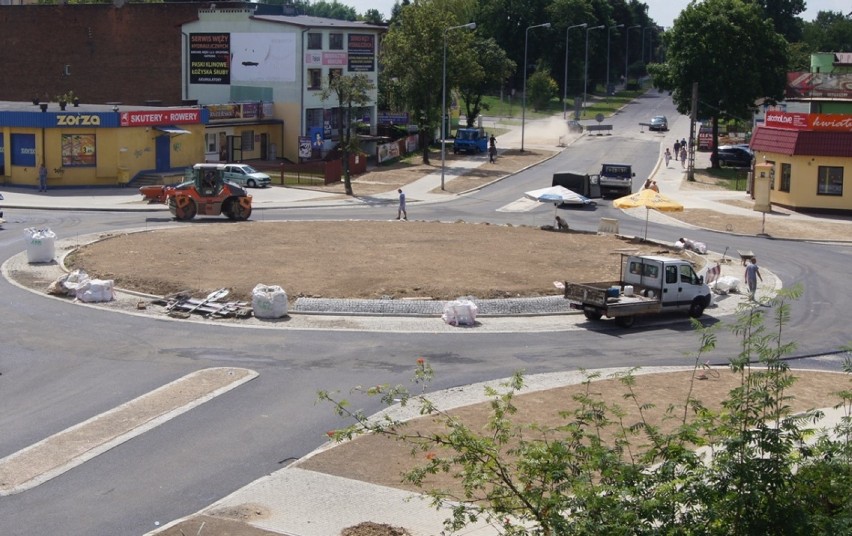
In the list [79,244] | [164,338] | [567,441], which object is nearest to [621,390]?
[164,338]

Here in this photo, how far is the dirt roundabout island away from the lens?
34.2m

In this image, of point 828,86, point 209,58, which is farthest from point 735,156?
point 209,58

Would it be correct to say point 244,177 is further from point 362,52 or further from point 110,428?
point 110,428

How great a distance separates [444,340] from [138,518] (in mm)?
13443

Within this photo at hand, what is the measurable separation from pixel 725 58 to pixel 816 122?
1997cm

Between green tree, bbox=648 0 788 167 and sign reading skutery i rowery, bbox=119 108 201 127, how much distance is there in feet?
112

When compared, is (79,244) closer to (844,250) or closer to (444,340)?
(444,340)

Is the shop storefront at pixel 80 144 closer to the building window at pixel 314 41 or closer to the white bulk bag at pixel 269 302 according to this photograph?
the building window at pixel 314 41

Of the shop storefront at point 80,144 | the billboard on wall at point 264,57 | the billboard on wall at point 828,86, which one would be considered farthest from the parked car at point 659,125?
the shop storefront at point 80,144

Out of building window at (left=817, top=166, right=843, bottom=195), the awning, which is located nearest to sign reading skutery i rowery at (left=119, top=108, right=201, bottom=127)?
the awning

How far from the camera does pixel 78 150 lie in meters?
59.2

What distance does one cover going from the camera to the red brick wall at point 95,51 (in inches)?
3108

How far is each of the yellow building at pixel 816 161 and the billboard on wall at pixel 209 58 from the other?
124 ft

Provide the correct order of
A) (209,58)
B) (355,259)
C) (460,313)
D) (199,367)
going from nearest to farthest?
(199,367) < (460,313) < (355,259) < (209,58)
